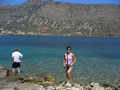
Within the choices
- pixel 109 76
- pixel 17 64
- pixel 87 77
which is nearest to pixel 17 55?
pixel 17 64

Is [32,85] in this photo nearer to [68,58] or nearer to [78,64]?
[68,58]

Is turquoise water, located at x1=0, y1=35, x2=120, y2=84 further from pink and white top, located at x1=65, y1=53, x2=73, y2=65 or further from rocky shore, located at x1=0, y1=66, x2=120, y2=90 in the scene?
pink and white top, located at x1=65, y1=53, x2=73, y2=65

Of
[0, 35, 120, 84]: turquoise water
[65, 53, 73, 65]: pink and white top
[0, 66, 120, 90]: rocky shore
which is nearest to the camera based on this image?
[0, 66, 120, 90]: rocky shore

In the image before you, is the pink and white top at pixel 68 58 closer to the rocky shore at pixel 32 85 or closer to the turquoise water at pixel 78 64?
the rocky shore at pixel 32 85

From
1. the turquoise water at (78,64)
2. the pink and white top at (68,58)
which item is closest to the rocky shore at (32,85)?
the pink and white top at (68,58)

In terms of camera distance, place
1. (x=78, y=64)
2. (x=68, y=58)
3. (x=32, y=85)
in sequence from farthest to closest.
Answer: (x=78, y=64) → (x=68, y=58) → (x=32, y=85)

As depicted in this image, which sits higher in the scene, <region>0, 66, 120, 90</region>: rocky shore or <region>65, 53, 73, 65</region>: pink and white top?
<region>65, 53, 73, 65</region>: pink and white top

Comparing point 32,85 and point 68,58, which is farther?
point 68,58

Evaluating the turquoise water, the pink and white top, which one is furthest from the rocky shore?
the turquoise water

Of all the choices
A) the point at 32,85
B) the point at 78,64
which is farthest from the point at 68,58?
the point at 78,64

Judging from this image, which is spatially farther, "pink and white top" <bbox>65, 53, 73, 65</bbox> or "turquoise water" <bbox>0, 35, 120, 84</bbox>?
"turquoise water" <bbox>0, 35, 120, 84</bbox>

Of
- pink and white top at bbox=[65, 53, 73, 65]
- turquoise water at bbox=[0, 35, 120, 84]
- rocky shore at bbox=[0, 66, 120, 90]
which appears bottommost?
turquoise water at bbox=[0, 35, 120, 84]

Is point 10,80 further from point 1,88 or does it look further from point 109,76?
point 109,76

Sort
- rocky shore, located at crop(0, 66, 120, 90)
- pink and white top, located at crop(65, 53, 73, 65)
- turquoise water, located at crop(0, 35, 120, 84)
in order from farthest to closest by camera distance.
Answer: turquoise water, located at crop(0, 35, 120, 84), pink and white top, located at crop(65, 53, 73, 65), rocky shore, located at crop(0, 66, 120, 90)
